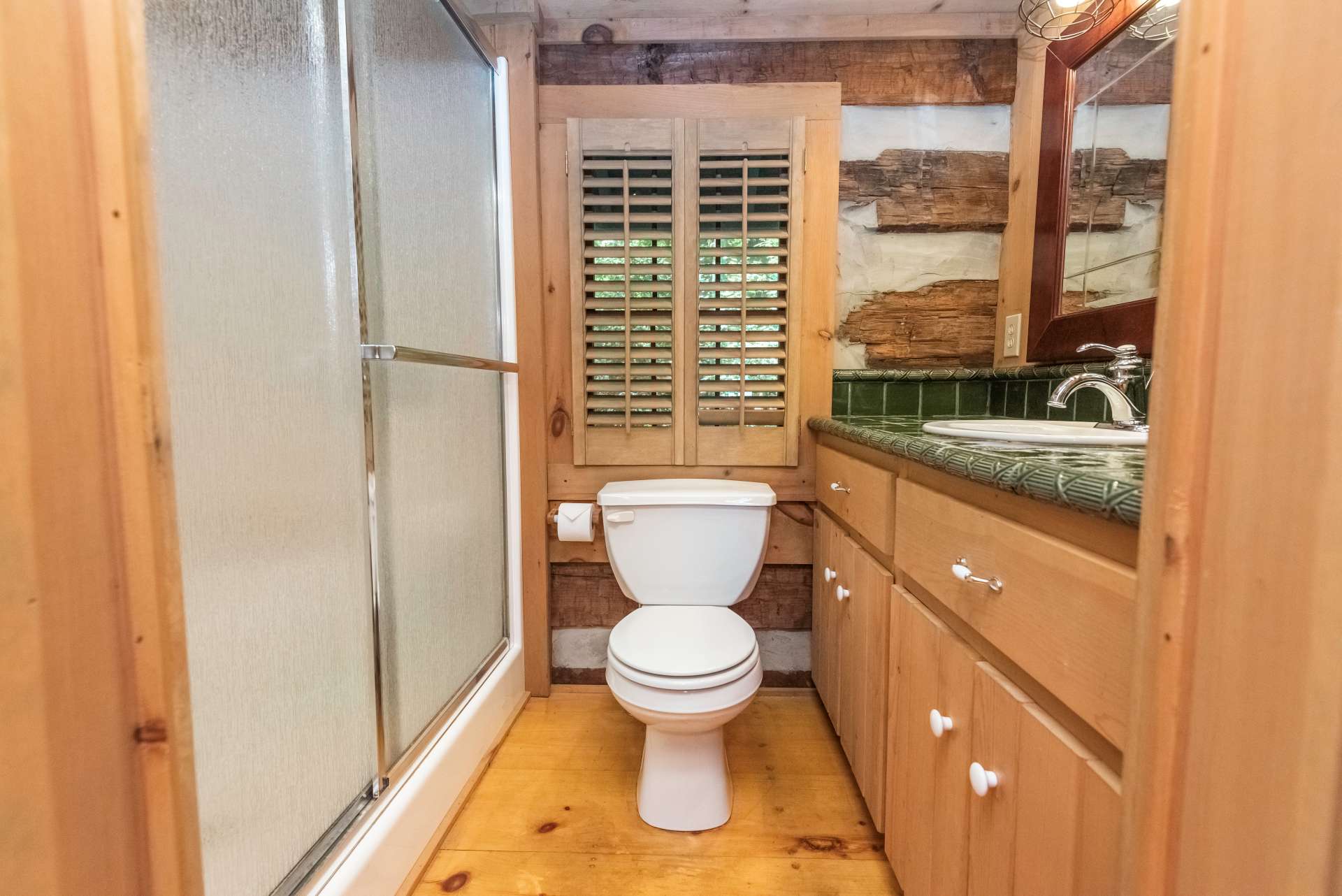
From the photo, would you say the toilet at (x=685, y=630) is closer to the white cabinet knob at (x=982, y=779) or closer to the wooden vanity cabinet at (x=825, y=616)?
the wooden vanity cabinet at (x=825, y=616)

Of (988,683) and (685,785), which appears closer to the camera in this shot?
(988,683)

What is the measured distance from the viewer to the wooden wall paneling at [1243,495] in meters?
0.27

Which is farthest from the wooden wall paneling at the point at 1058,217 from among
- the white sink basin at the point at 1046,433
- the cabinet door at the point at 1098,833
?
the cabinet door at the point at 1098,833

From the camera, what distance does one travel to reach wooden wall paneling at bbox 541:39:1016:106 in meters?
1.63

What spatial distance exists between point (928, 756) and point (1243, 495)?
0.76m

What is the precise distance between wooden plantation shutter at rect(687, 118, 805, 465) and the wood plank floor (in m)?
0.83

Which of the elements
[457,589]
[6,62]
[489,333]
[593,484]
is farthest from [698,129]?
[6,62]

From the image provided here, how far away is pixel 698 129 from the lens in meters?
1.60

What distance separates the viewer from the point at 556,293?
168 cm

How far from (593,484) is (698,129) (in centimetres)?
109

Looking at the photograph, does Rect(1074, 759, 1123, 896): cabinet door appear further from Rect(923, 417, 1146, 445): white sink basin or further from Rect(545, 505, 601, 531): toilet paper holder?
Rect(545, 505, 601, 531): toilet paper holder

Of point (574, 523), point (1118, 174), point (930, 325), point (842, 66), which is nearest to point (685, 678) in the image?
point (574, 523)

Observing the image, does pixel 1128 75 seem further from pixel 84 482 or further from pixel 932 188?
pixel 84 482

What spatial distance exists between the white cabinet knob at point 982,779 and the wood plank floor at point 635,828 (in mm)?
596
